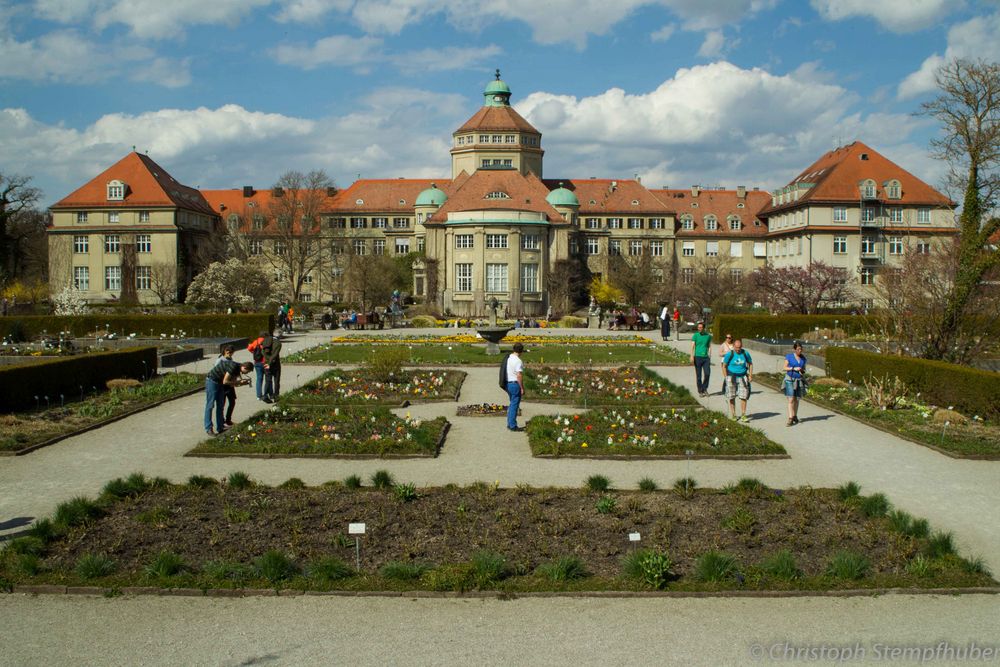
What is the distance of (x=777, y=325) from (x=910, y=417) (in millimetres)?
23306

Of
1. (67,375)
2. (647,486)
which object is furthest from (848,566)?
(67,375)

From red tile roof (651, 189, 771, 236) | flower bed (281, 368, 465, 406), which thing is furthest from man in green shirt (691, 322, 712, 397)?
red tile roof (651, 189, 771, 236)

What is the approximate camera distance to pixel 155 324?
41312 millimetres

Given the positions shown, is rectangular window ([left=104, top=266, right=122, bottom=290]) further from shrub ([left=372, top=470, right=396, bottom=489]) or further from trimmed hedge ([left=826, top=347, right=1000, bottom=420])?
shrub ([left=372, top=470, right=396, bottom=489])

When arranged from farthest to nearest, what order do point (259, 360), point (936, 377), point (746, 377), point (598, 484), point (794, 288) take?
point (794, 288) → point (259, 360) → point (936, 377) → point (746, 377) → point (598, 484)

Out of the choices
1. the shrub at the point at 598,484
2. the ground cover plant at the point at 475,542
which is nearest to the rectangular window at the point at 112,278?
the ground cover plant at the point at 475,542

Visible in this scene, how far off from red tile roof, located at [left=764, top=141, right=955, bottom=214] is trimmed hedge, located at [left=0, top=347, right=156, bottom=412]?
57.6 meters

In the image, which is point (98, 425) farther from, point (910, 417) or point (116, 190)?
point (116, 190)

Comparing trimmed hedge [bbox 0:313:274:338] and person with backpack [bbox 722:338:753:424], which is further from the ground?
trimmed hedge [bbox 0:313:274:338]

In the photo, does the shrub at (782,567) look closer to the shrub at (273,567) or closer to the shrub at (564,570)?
the shrub at (564,570)

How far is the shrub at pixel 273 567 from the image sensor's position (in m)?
9.19

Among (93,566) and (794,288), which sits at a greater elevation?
(794,288)

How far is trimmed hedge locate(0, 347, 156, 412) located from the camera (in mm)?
19344

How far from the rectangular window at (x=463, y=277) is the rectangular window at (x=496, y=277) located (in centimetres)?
142
